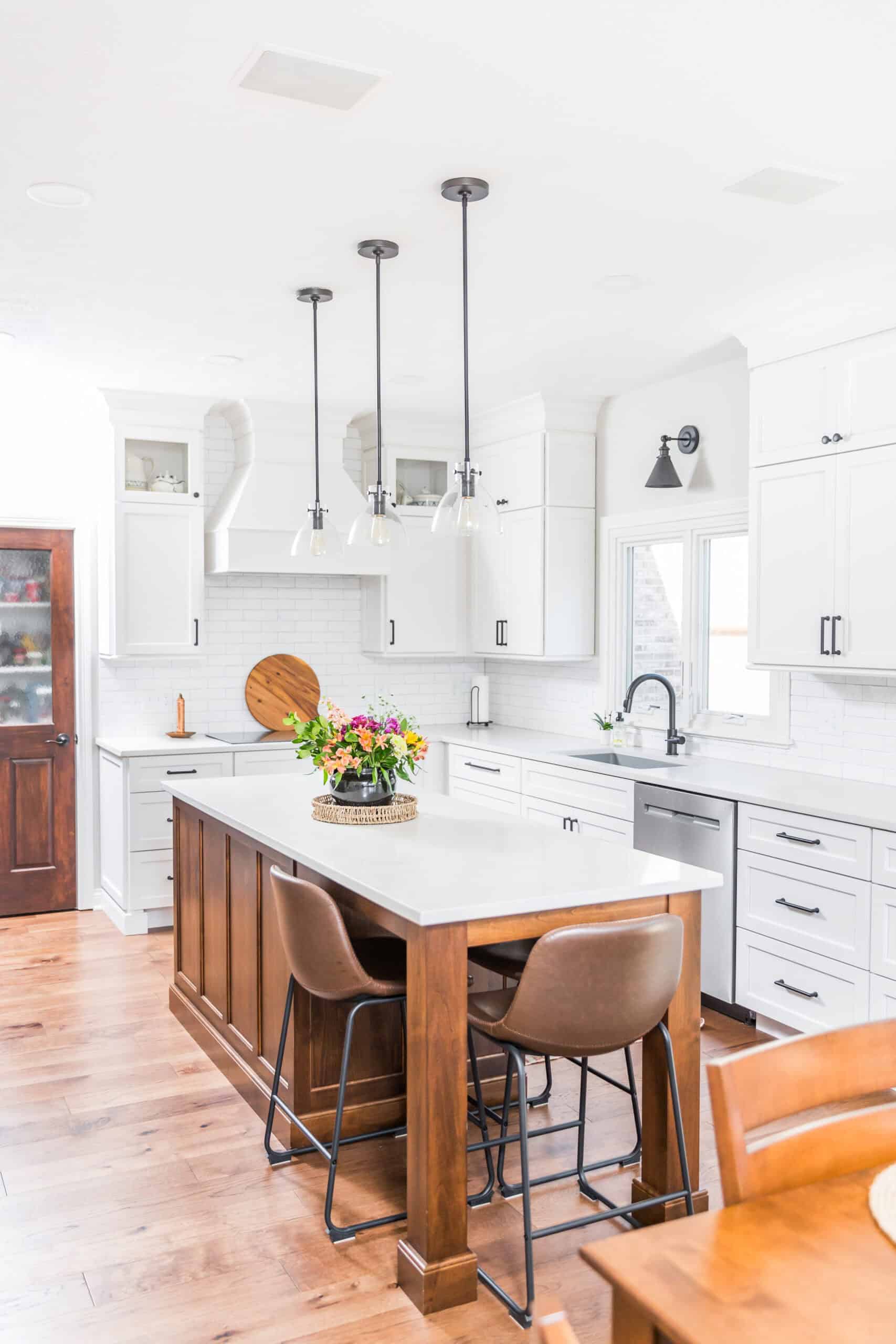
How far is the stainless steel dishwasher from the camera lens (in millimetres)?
4203

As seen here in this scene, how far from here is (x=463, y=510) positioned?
3.32 m

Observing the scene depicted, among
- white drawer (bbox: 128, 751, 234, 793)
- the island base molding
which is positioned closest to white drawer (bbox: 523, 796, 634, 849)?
white drawer (bbox: 128, 751, 234, 793)

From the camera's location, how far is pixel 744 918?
4.16m

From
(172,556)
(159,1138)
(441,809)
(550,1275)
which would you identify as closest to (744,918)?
(441,809)

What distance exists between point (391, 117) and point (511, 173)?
437mm

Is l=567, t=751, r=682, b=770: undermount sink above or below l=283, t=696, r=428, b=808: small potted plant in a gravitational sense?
below

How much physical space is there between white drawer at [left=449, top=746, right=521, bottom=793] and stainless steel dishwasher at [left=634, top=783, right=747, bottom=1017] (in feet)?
3.93

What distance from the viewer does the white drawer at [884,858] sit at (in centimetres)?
354

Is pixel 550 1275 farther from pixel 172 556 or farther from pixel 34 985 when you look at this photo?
pixel 172 556

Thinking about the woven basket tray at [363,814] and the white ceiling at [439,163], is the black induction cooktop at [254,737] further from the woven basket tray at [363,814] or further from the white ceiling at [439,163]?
the woven basket tray at [363,814]

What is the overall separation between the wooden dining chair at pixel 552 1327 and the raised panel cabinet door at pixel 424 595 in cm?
560

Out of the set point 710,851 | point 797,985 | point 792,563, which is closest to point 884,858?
point 797,985

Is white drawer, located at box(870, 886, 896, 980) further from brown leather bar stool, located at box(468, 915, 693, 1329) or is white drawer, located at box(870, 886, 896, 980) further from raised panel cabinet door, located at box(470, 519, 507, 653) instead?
raised panel cabinet door, located at box(470, 519, 507, 653)

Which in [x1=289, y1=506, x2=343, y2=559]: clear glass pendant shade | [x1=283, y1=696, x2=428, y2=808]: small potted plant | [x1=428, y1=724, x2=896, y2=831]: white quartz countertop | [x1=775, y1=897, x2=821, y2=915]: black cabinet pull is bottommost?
[x1=775, y1=897, x2=821, y2=915]: black cabinet pull
